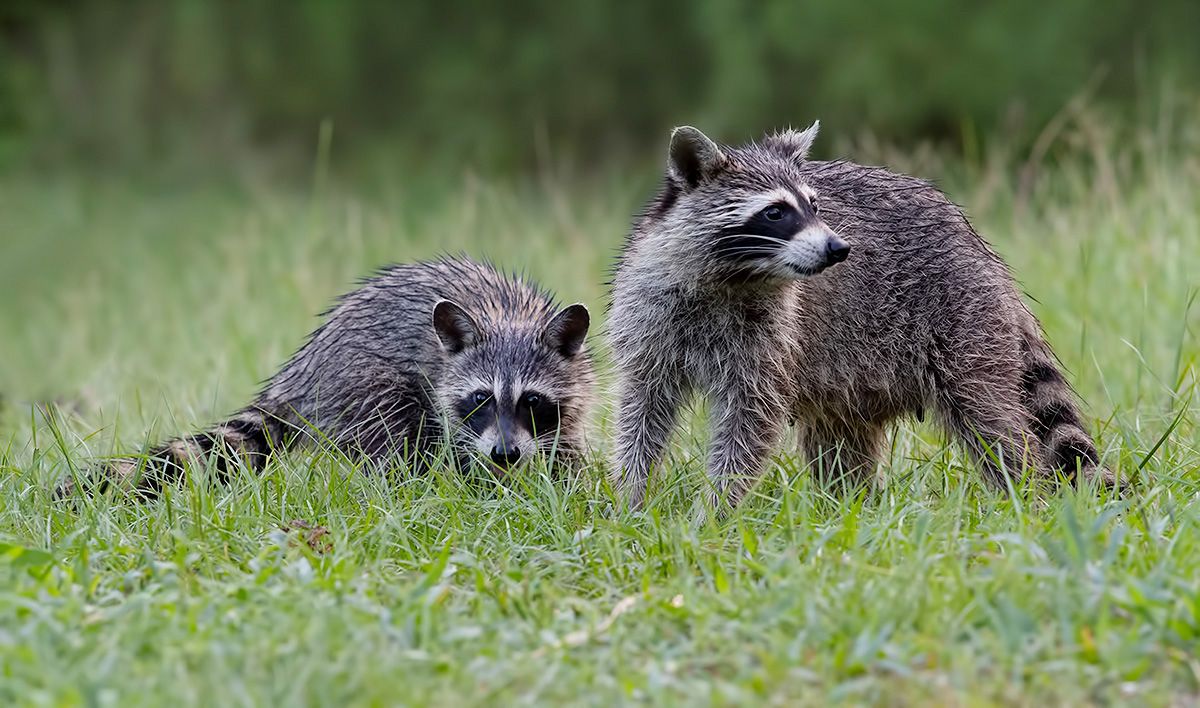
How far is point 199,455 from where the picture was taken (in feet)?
18.0

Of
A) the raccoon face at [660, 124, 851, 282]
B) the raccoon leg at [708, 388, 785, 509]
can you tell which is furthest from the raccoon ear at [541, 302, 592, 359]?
the raccoon leg at [708, 388, 785, 509]

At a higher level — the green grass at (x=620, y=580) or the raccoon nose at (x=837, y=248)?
the raccoon nose at (x=837, y=248)

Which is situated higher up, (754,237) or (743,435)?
(754,237)

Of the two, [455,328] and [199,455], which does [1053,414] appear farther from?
[199,455]

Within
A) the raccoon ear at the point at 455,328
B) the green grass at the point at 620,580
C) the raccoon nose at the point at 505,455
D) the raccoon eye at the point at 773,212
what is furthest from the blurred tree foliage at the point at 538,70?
the raccoon nose at the point at 505,455

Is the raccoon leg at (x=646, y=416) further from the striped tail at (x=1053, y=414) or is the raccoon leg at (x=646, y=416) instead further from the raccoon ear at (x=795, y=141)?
the striped tail at (x=1053, y=414)

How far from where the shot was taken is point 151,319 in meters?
10.2

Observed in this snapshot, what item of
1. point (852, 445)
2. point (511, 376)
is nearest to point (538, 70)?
point (511, 376)

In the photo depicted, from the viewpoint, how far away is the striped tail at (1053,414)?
17.0ft

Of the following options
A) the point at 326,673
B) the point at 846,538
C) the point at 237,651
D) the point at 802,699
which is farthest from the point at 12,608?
the point at 846,538

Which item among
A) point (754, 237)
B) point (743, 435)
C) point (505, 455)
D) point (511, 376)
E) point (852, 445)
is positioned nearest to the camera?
point (754, 237)

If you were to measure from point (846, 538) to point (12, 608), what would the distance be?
2282 mm

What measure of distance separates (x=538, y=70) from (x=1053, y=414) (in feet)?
40.0

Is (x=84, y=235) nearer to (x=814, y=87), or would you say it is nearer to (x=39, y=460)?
(x=814, y=87)
